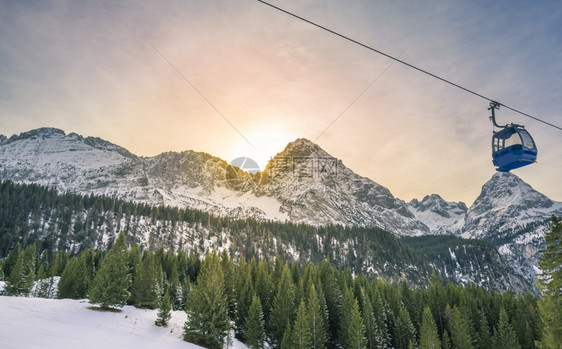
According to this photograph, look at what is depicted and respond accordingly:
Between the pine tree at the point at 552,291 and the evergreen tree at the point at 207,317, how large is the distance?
28.9 meters

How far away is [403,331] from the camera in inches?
1839

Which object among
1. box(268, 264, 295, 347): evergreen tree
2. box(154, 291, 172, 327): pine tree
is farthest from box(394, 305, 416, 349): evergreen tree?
box(154, 291, 172, 327): pine tree

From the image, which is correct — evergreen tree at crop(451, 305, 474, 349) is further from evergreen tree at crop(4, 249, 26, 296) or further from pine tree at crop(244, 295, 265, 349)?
evergreen tree at crop(4, 249, 26, 296)

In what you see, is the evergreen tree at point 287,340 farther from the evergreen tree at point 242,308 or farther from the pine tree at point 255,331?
the evergreen tree at point 242,308

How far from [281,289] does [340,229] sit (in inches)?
5923

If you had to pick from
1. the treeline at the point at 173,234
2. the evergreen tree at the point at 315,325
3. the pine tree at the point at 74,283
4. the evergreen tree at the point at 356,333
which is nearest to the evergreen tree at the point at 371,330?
the evergreen tree at the point at 356,333

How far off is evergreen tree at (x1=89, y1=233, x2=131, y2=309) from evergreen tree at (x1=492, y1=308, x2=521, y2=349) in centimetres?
5209

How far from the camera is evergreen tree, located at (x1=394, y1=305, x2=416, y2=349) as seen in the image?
46156 millimetres

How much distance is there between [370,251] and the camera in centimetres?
18000

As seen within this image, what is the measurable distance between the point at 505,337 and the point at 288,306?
3159 centimetres

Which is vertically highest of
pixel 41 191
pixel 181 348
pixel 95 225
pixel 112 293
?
pixel 41 191

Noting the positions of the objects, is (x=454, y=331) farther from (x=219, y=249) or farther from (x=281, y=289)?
(x=219, y=249)

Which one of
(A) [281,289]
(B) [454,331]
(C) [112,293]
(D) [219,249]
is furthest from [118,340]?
(D) [219,249]

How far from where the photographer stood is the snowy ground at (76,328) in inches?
756
